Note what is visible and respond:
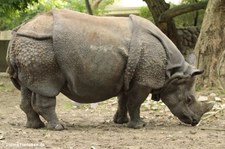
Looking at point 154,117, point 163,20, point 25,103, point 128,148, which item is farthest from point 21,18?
point 128,148

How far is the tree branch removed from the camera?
39.4 feet

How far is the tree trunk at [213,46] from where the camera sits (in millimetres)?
8867

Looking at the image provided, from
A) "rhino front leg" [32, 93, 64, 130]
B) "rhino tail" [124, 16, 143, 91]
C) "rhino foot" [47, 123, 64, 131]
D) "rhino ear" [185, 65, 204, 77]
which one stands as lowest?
"rhino foot" [47, 123, 64, 131]

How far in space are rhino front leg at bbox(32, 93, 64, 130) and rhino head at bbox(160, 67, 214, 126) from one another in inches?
54.8

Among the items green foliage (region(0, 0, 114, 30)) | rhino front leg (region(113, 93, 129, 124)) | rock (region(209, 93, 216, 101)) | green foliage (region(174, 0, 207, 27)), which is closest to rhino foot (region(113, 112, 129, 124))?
rhino front leg (region(113, 93, 129, 124))

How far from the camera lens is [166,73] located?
19.9 ft

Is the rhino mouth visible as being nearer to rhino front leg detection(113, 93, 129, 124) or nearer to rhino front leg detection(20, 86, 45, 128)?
rhino front leg detection(113, 93, 129, 124)

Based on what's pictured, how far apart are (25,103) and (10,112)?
2.58 meters

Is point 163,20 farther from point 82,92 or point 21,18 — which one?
point 82,92

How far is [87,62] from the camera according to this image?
5695 millimetres

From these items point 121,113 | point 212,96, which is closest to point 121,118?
point 121,113

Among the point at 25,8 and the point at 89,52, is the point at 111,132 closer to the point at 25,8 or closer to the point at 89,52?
the point at 89,52

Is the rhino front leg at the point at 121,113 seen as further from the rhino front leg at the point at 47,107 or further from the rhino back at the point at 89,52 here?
the rhino front leg at the point at 47,107

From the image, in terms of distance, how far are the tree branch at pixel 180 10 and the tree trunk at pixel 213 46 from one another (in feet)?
9.82
